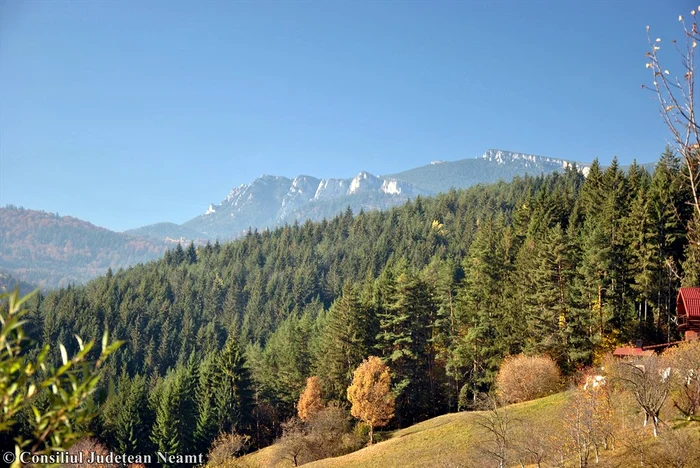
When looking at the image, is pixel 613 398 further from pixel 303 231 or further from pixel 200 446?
pixel 303 231

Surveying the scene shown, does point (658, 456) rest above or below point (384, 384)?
above

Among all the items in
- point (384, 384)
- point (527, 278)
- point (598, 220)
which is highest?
point (598, 220)

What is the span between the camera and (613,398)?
25.2 m

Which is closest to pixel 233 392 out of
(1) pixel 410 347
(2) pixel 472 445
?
(1) pixel 410 347

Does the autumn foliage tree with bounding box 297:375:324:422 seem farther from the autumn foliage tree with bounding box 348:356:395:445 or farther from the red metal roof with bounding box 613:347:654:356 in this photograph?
the red metal roof with bounding box 613:347:654:356

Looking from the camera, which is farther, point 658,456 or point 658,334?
point 658,334

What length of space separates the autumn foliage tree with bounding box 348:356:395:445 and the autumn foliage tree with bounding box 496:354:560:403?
995cm

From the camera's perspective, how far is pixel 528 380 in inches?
1473

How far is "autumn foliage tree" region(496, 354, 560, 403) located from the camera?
37.2 metres

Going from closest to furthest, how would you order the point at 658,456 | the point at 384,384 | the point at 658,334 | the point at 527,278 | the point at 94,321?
the point at 658,456, the point at 658,334, the point at 384,384, the point at 527,278, the point at 94,321

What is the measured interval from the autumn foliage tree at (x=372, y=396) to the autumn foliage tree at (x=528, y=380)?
995 centimetres

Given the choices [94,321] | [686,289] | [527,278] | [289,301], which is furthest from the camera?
[289,301]

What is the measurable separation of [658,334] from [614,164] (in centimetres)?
3061

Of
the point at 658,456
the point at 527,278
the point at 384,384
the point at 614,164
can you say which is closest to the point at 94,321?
the point at 384,384
